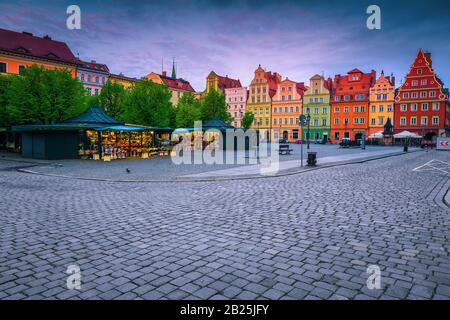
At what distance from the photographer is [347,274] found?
411cm

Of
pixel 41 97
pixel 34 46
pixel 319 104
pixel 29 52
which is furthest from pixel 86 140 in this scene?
pixel 319 104

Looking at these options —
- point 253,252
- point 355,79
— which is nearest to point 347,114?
point 355,79

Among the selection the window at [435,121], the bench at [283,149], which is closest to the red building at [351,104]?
the window at [435,121]

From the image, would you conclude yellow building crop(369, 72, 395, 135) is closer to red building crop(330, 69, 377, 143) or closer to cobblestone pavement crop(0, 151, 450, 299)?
red building crop(330, 69, 377, 143)

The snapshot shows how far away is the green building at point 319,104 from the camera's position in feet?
231

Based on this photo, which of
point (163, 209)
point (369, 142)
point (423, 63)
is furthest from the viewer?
point (369, 142)

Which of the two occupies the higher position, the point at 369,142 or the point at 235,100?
the point at 235,100

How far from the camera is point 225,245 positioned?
5.25m

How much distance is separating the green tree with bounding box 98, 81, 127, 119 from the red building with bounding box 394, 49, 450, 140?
52.4m

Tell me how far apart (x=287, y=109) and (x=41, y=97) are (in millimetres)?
56055

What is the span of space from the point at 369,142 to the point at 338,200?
61314mm

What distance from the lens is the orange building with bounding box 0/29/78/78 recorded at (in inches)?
2001

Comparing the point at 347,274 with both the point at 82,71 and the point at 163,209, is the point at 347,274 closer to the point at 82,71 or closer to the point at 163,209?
the point at 163,209

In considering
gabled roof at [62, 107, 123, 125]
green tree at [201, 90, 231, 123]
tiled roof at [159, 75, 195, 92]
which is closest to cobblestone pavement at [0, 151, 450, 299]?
gabled roof at [62, 107, 123, 125]
